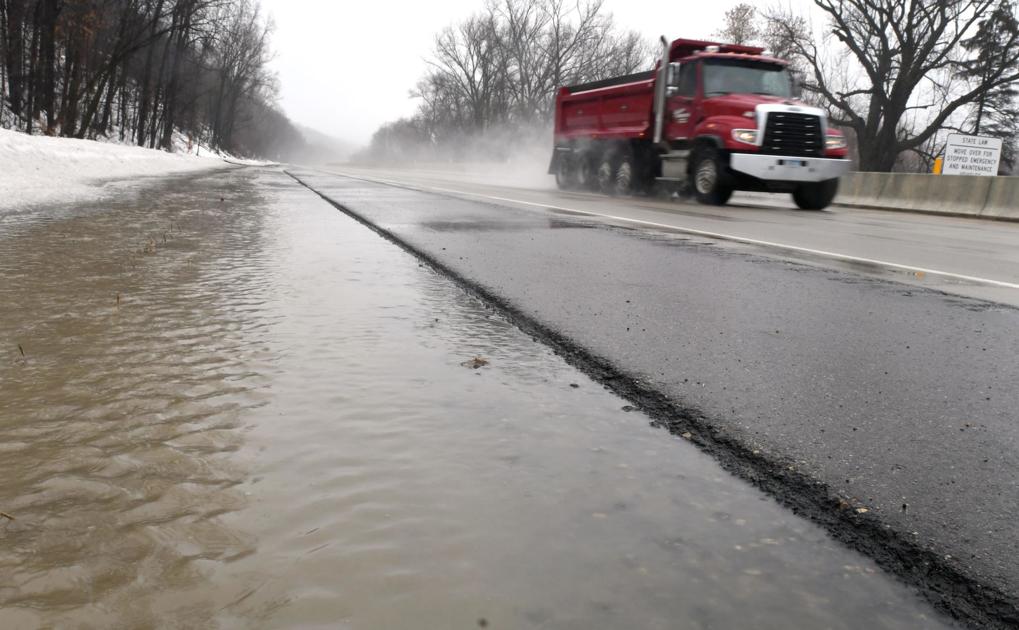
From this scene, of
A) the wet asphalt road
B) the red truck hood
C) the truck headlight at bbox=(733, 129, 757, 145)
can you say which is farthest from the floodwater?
the red truck hood

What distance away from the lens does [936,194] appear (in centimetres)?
1753

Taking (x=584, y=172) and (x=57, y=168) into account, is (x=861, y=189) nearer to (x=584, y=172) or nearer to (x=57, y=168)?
(x=584, y=172)

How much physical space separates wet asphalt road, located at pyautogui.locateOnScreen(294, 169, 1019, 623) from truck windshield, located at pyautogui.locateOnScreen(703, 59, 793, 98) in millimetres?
10002

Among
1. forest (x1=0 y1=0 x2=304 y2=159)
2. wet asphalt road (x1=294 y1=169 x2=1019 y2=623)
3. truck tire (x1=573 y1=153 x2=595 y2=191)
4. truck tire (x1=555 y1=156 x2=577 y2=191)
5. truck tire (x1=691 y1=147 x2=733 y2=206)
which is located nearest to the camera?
wet asphalt road (x1=294 y1=169 x2=1019 y2=623)

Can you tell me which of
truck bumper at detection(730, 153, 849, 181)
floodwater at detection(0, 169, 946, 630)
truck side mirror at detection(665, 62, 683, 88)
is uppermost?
truck side mirror at detection(665, 62, 683, 88)

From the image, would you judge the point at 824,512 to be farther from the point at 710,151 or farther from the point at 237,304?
the point at 710,151

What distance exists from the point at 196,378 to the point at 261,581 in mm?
1349

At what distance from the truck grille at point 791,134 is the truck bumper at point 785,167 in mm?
197

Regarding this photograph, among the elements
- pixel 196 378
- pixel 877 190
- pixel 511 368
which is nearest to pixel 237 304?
pixel 196 378

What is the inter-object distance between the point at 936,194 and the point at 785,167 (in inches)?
226

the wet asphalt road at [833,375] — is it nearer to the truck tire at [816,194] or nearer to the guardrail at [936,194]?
the truck tire at [816,194]

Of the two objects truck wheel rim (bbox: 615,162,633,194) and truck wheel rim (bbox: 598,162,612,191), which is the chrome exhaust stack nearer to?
truck wheel rim (bbox: 615,162,633,194)

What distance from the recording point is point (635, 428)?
2283 mm

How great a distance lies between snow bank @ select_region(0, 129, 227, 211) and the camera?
35.7ft
